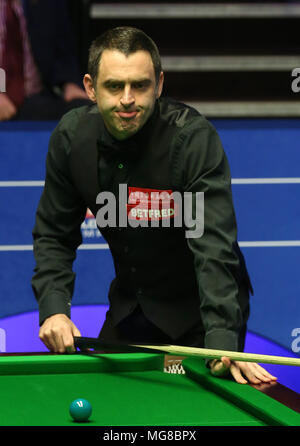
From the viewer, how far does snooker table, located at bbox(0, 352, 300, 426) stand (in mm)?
1592

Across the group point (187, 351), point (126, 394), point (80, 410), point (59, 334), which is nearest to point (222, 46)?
point (59, 334)

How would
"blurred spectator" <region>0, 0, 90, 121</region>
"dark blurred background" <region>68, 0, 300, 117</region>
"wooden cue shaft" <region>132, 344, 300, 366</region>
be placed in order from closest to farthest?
"wooden cue shaft" <region>132, 344, 300, 366</region>, "blurred spectator" <region>0, 0, 90, 121</region>, "dark blurred background" <region>68, 0, 300, 117</region>

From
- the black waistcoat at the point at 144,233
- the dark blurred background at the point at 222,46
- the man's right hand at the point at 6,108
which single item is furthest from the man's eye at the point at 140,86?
the dark blurred background at the point at 222,46

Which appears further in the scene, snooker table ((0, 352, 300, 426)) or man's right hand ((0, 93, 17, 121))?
man's right hand ((0, 93, 17, 121))

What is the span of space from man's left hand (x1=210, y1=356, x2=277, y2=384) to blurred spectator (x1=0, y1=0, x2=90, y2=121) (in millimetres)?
2633

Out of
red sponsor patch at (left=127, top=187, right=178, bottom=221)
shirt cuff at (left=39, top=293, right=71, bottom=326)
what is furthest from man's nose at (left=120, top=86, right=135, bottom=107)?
shirt cuff at (left=39, top=293, right=71, bottom=326)

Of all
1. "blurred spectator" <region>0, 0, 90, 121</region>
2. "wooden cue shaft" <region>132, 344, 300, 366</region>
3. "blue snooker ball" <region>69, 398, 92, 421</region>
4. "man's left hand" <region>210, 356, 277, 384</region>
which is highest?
"blurred spectator" <region>0, 0, 90, 121</region>

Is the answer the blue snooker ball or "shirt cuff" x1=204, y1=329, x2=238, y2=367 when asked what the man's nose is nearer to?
"shirt cuff" x1=204, y1=329, x2=238, y2=367

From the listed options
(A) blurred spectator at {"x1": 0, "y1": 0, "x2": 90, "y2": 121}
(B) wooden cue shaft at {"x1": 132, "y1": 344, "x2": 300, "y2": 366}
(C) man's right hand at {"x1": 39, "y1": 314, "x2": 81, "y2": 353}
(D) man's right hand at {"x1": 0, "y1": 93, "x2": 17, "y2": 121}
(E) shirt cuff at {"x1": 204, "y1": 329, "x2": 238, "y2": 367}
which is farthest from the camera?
(A) blurred spectator at {"x1": 0, "y1": 0, "x2": 90, "y2": 121}

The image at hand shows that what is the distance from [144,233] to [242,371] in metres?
0.59

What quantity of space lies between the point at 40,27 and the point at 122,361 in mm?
2792

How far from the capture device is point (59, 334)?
2.11 meters

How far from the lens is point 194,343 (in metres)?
2.41

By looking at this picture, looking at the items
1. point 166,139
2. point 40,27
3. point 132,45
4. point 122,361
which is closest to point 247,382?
point 122,361
